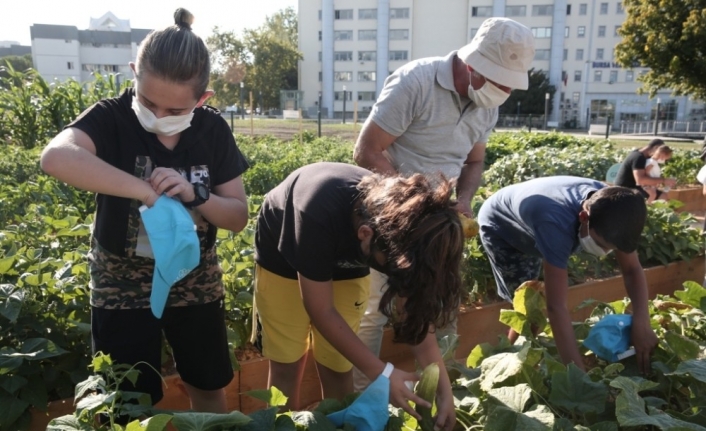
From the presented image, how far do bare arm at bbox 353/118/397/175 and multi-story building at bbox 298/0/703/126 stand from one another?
47.9m

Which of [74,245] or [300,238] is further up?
[300,238]

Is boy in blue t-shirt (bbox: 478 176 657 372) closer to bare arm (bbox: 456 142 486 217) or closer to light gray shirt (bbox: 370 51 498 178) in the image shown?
A: bare arm (bbox: 456 142 486 217)

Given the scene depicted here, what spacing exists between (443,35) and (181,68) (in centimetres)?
5401

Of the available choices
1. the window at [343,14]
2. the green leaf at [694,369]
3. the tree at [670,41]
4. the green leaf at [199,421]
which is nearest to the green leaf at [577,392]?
the green leaf at [694,369]

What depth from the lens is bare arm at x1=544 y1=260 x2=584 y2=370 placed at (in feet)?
7.01

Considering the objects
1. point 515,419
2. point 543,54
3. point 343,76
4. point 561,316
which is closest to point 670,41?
point 561,316

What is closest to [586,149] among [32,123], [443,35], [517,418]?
[32,123]

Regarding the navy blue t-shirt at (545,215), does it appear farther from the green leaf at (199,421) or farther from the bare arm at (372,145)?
the green leaf at (199,421)

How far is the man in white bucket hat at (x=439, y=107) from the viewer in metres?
2.48

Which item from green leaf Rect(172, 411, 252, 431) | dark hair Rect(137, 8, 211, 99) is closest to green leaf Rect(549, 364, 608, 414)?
green leaf Rect(172, 411, 252, 431)

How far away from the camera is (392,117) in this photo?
257 centimetres

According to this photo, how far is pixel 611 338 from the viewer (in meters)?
2.27

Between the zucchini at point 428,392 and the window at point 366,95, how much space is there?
180 feet

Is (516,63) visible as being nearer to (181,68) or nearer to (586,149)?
(181,68)
